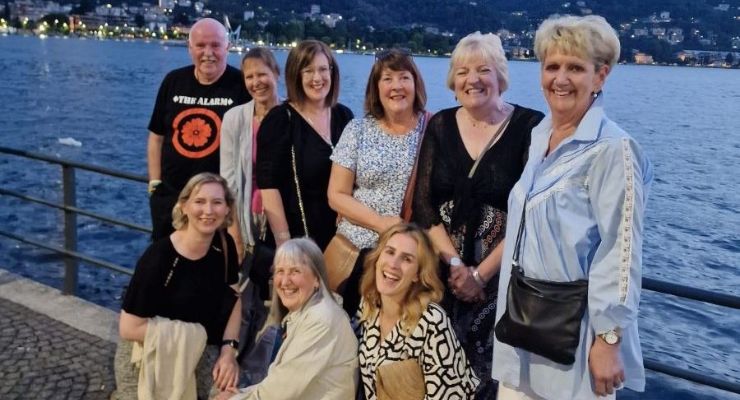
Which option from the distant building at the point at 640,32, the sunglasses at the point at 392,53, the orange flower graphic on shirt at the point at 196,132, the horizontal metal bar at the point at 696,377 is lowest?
the horizontal metal bar at the point at 696,377

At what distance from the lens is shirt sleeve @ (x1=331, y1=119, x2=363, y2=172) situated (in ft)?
11.9

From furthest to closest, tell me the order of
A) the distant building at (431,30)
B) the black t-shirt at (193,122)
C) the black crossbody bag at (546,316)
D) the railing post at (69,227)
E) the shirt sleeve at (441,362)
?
the distant building at (431,30) < the railing post at (69,227) < the black t-shirt at (193,122) < the shirt sleeve at (441,362) < the black crossbody bag at (546,316)

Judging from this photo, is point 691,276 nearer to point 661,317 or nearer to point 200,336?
point 661,317

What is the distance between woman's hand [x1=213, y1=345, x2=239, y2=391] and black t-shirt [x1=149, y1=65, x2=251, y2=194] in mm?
1142

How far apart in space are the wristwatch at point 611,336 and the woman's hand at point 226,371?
7.08 ft

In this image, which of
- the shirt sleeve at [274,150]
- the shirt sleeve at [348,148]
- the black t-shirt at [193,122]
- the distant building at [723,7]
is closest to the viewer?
the shirt sleeve at [348,148]

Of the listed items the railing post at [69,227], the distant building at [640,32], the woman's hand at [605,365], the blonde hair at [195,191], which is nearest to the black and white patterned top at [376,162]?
the blonde hair at [195,191]

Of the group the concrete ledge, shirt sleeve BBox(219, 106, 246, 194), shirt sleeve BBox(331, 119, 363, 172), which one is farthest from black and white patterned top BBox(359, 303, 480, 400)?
the concrete ledge

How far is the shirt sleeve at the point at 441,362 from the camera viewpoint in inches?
130

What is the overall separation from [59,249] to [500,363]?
4.21m

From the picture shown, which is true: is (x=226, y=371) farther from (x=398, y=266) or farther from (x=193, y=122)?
(x=193, y=122)

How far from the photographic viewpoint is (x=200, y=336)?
13.0 ft

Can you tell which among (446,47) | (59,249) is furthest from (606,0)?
(59,249)

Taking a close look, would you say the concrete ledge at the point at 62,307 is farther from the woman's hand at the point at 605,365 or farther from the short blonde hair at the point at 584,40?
the short blonde hair at the point at 584,40
